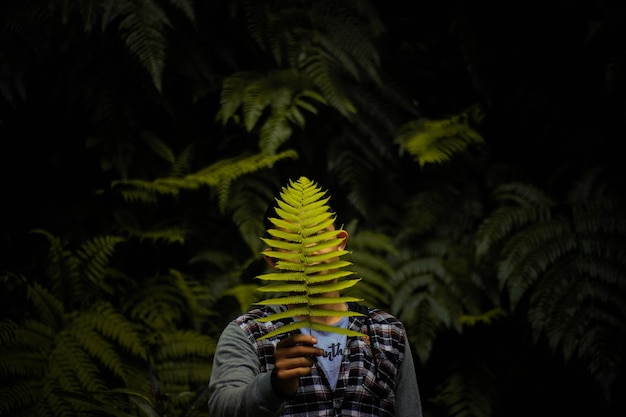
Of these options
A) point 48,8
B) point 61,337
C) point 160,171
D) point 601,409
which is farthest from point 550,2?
point 61,337

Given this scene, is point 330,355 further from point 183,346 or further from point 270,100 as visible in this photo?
point 270,100

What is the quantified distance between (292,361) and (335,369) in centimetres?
34

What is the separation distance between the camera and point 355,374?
53.7 inches

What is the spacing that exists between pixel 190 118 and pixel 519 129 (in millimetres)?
2018

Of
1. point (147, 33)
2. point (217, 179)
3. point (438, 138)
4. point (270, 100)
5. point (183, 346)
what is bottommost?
point (183, 346)

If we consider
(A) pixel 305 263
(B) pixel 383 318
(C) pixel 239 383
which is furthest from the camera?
(B) pixel 383 318

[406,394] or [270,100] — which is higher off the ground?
[270,100]

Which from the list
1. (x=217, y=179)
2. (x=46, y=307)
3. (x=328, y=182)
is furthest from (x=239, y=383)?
(x=328, y=182)

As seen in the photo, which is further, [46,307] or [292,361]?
[46,307]

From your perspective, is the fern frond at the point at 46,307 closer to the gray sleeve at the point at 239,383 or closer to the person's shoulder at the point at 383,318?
the gray sleeve at the point at 239,383

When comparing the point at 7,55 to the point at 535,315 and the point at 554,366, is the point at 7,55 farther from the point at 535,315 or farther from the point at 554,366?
the point at 554,366

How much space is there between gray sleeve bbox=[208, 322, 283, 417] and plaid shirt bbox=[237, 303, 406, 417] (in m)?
0.03

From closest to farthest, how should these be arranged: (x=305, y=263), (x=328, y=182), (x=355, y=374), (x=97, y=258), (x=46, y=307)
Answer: (x=305, y=263), (x=355, y=374), (x=46, y=307), (x=97, y=258), (x=328, y=182)

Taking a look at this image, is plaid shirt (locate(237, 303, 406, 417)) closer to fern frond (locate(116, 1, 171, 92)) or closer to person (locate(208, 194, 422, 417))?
person (locate(208, 194, 422, 417))
